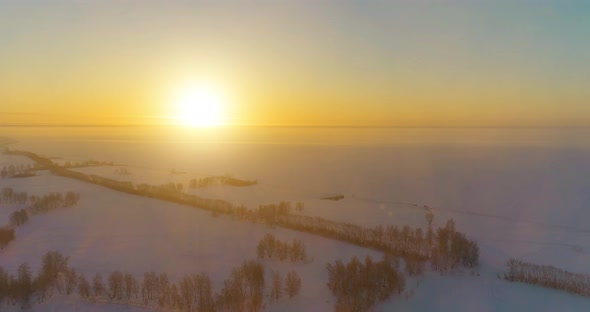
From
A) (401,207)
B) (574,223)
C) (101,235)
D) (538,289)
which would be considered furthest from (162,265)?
(574,223)

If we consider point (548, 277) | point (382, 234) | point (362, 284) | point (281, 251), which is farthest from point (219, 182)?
point (548, 277)

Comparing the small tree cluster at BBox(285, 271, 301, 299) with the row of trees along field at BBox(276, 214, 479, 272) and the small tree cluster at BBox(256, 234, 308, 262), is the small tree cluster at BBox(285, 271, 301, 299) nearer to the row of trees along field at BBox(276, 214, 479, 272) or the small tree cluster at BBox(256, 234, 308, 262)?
the small tree cluster at BBox(256, 234, 308, 262)

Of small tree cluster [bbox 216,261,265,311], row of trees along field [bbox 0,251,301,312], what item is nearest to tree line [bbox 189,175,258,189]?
row of trees along field [bbox 0,251,301,312]

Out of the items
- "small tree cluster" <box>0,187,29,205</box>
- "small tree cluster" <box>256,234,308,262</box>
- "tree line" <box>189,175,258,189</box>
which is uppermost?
"tree line" <box>189,175,258,189</box>

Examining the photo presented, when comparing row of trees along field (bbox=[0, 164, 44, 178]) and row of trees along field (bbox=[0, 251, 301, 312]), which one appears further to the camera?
row of trees along field (bbox=[0, 164, 44, 178])

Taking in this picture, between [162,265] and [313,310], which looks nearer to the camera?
[313,310]

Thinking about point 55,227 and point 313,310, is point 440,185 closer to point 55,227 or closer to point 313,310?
point 313,310

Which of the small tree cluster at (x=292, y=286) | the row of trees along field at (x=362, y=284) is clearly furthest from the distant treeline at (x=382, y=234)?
the small tree cluster at (x=292, y=286)
